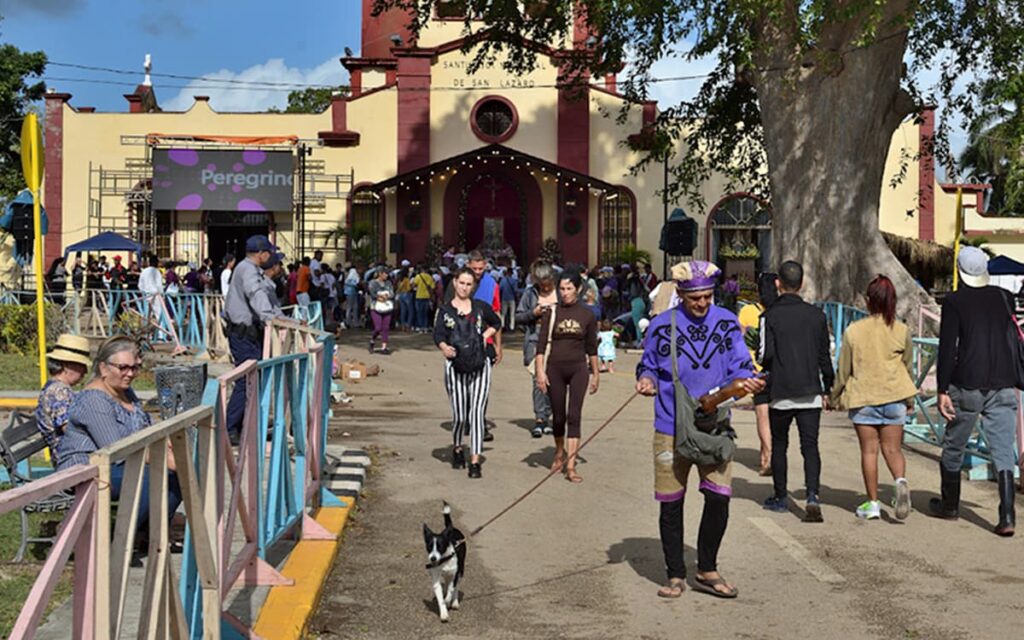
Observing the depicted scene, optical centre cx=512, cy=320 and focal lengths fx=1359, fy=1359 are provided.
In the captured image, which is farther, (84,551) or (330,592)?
(330,592)

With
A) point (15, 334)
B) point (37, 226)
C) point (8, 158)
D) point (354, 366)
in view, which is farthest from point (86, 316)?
point (8, 158)

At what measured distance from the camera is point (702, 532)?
7062 mm

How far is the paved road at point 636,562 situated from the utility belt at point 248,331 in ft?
4.74

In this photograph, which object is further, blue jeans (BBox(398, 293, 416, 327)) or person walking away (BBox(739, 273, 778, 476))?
blue jeans (BBox(398, 293, 416, 327))

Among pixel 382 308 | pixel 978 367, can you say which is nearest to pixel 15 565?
pixel 978 367

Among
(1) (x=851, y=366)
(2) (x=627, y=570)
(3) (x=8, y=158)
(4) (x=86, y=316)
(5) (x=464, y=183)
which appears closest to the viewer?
(2) (x=627, y=570)

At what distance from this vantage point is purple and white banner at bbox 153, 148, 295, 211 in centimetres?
3778

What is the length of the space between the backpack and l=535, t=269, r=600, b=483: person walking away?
0.48 meters

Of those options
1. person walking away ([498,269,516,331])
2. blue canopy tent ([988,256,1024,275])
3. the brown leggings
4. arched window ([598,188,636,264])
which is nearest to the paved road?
the brown leggings

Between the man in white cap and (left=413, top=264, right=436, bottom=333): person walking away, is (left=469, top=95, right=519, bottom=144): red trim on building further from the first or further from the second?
the man in white cap

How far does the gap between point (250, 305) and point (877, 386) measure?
5405 millimetres

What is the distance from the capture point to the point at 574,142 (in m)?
39.4

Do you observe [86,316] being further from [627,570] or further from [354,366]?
[627,570]

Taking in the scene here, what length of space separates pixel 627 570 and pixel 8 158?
4075cm
